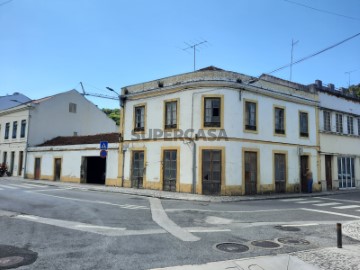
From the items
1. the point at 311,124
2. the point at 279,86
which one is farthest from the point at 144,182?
the point at 311,124

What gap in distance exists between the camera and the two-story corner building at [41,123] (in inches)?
1272

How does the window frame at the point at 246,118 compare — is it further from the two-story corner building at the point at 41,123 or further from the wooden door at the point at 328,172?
the two-story corner building at the point at 41,123

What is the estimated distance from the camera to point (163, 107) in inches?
816

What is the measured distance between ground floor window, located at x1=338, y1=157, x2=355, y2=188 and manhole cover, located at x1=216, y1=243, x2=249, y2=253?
21.9 metres

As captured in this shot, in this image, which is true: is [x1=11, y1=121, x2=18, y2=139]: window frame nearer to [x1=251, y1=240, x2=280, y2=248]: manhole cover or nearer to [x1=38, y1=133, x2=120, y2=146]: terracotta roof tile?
[x1=38, y1=133, x2=120, y2=146]: terracotta roof tile

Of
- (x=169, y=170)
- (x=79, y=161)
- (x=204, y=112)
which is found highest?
(x=204, y=112)

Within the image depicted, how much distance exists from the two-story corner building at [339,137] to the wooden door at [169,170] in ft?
40.5

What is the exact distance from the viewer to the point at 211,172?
18.4 m

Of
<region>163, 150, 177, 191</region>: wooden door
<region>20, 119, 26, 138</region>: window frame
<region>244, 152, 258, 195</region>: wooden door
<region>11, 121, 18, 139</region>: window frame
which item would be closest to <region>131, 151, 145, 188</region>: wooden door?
<region>163, 150, 177, 191</region>: wooden door

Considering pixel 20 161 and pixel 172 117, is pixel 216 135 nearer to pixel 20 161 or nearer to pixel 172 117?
pixel 172 117

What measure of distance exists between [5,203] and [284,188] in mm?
16771
